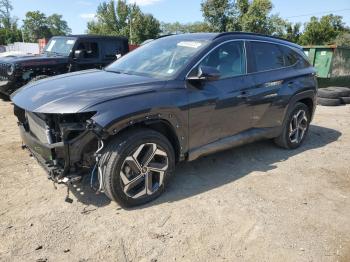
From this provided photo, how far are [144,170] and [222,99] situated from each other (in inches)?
52.0

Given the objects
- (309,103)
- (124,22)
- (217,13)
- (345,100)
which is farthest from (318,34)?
(309,103)

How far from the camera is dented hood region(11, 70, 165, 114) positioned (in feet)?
10.8

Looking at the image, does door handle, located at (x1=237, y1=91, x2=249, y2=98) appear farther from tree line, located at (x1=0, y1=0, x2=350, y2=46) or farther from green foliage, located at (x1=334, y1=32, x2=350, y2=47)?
green foliage, located at (x1=334, y1=32, x2=350, y2=47)

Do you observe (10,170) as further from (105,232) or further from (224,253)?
(224,253)

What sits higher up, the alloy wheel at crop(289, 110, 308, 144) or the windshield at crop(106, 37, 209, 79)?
the windshield at crop(106, 37, 209, 79)

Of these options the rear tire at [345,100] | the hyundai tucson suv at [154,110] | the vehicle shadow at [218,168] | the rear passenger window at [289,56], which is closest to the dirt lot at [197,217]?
the vehicle shadow at [218,168]

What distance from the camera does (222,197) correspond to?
4023 millimetres

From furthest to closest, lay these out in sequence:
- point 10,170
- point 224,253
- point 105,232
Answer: point 10,170 → point 105,232 → point 224,253

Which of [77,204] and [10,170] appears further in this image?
[10,170]

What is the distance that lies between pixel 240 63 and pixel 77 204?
2693mm

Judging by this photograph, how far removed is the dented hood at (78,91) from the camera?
328cm

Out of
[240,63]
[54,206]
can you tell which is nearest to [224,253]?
[54,206]

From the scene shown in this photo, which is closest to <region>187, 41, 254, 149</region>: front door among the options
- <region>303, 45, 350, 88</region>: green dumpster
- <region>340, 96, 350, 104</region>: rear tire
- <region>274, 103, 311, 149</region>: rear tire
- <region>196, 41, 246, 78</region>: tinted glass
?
<region>196, 41, 246, 78</region>: tinted glass

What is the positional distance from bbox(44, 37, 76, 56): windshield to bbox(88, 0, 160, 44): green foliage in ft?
136
